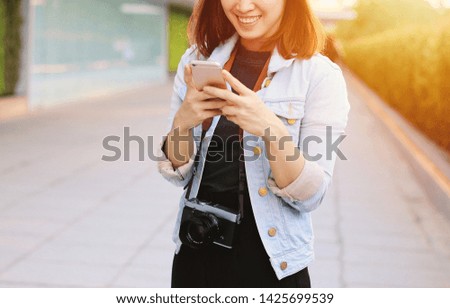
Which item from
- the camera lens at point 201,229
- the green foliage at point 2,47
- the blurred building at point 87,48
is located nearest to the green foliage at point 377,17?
the blurred building at point 87,48

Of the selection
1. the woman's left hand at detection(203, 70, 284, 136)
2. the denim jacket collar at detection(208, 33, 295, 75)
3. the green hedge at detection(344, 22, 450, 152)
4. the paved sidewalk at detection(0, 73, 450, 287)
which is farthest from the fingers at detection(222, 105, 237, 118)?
the green hedge at detection(344, 22, 450, 152)

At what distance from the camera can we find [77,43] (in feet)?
58.1

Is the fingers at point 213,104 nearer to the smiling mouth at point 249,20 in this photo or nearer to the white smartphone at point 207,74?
the white smartphone at point 207,74

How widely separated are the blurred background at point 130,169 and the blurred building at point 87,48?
48mm

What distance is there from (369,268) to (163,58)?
23.8m

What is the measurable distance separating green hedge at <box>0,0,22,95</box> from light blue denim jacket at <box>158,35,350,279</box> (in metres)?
13.6

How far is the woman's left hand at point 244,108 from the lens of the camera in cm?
162

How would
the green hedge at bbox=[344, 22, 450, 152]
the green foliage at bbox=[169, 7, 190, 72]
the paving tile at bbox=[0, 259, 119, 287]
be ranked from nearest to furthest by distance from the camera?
the paving tile at bbox=[0, 259, 119, 287] → the green hedge at bbox=[344, 22, 450, 152] → the green foliage at bbox=[169, 7, 190, 72]

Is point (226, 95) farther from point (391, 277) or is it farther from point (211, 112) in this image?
point (391, 277)

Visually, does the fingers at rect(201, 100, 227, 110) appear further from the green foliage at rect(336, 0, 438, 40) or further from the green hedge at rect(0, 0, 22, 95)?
the green foliage at rect(336, 0, 438, 40)

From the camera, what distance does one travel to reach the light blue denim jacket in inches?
69.2

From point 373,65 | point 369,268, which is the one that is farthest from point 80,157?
Answer: point 373,65
